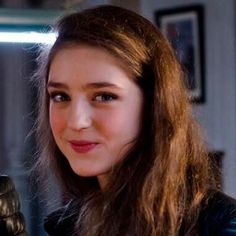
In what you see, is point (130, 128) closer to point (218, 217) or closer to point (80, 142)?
point (80, 142)

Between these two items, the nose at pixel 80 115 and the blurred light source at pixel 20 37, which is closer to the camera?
the nose at pixel 80 115

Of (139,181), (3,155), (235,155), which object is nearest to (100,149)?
(139,181)

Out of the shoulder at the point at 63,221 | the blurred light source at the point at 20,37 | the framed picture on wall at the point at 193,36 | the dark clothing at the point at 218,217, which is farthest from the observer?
the framed picture on wall at the point at 193,36

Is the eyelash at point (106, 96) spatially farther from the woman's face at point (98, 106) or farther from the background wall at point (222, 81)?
the background wall at point (222, 81)

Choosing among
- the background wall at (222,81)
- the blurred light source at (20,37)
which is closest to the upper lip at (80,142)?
the blurred light source at (20,37)

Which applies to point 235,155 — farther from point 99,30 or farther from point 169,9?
point 99,30

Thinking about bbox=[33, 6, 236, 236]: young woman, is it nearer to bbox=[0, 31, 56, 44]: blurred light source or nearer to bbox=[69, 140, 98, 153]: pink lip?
bbox=[69, 140, 98, 153]: pink lip

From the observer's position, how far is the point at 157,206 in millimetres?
1077

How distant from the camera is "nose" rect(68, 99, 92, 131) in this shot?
1.04 metres

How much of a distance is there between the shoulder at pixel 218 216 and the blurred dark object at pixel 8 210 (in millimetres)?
527

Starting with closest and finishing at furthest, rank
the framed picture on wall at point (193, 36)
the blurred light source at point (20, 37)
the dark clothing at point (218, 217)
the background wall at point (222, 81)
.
Result: 1. the dark clothing at point (218, 217)
2. the blurred light source at point (20, 37)
3. the background wall at point (222, 81)
4. the framed picture on wall at point (193, 36)

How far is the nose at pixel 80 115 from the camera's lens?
1.04 meters

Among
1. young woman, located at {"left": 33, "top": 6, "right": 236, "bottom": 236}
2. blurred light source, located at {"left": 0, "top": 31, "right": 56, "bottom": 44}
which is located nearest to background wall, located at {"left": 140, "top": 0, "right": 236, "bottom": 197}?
blurred light source, located at {"left": 0, "top": 31, "right": 56, "bottom": 44}

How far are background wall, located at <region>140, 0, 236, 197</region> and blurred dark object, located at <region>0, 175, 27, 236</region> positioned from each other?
74.1 inches
